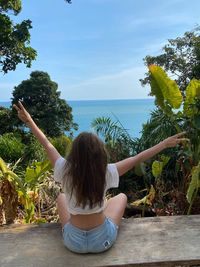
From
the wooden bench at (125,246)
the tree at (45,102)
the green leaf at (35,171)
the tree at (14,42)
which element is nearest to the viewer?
the wooden bench at (125,246)

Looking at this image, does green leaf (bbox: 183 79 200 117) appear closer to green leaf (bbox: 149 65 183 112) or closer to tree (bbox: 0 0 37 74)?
green leaf (bbox: 149 65 183 112)

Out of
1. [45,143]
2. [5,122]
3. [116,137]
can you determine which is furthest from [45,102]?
[45,143]

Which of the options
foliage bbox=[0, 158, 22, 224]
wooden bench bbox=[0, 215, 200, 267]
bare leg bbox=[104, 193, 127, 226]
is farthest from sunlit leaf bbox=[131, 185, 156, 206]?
foliage bbox=[0, 158, 22, 224]

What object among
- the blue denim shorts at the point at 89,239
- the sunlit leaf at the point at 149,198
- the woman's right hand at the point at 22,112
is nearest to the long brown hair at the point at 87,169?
the blue denim shorts at the point at 89,239

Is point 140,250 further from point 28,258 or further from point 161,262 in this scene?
point 28,258

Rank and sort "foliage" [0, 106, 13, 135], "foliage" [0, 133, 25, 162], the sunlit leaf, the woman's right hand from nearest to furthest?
1. the woman's right hand
2. the sunlit leaf
3. "foliage" [0, 133, 25, 162]
4. "foliage" [0, 106, 13, 135]

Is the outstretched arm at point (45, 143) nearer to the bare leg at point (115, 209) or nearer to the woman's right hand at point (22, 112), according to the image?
the woman's right hand at point (22, 112)

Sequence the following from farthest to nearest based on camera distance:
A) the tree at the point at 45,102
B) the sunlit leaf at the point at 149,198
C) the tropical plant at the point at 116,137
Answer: the tree at the point at 45,102
the tropical plant at the point at 116,137
the sunlit leaf at the point at 149,198

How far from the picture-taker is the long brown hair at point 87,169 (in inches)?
87.5

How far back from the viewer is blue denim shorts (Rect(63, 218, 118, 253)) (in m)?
2.26

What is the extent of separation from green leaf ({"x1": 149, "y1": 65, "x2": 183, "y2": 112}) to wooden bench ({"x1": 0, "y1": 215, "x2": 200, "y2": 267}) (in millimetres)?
1431

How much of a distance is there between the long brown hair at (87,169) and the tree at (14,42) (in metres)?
5.83

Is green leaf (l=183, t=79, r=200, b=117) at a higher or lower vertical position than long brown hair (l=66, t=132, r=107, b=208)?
higher

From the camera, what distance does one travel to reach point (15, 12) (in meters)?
7.86
